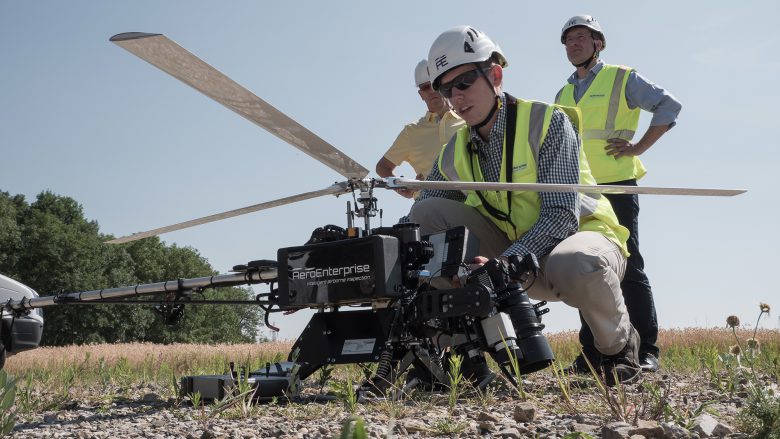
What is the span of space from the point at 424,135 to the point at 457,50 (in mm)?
2735

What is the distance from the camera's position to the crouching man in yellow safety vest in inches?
180

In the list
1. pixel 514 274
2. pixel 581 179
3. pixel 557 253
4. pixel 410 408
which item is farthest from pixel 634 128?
pixel 410 408

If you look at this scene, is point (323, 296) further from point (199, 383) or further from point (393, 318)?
point (199, 383)

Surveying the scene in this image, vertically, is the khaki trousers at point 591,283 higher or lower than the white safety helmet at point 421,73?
lower

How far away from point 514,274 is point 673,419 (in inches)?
49.3

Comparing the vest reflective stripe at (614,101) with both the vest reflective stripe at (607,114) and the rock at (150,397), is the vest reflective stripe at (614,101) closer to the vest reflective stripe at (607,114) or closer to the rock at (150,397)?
the vest reflective stripe at (607,114)

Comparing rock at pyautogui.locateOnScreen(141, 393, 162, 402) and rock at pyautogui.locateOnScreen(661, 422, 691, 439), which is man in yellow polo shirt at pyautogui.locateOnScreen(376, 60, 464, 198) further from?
rock at pyautogui.locateOnScreen(661, 422, 691, 439)

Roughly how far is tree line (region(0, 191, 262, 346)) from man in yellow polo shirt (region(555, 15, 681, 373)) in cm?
3437

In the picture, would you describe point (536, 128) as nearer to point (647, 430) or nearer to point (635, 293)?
point (635, 293)

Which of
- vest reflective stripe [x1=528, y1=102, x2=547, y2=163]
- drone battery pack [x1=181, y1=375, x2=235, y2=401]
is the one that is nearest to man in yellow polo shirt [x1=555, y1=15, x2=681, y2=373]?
vest reflective stripe [x1=528, y1=102, x2=547, y2=163]

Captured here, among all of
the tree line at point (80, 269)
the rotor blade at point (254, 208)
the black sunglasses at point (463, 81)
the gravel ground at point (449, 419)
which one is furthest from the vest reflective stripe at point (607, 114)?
the tree line at point (80, 269)

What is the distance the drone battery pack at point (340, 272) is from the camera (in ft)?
13.6

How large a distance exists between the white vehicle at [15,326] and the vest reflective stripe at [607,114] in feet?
16.5

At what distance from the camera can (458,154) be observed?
525 cm
